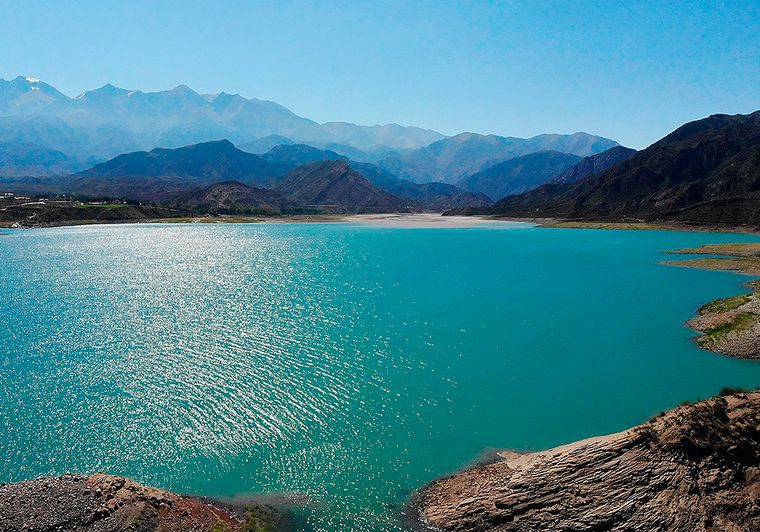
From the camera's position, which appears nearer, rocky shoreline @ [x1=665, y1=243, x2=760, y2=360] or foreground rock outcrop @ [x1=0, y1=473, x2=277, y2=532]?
foreground rock outcrop @ [x1=0, y1=473, x2=277, y2=532]

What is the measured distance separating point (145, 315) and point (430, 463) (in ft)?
153

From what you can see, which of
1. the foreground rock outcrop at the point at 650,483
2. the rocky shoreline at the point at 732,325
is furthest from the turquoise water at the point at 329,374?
the foreground rock outcrop at the point at 650,483

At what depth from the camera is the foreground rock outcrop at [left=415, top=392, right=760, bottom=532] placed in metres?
16.8

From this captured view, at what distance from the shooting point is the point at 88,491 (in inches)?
754

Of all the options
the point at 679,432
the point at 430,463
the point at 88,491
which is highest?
the point at 679,432

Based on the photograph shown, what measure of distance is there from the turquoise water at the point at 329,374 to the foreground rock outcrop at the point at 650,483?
17.9ft

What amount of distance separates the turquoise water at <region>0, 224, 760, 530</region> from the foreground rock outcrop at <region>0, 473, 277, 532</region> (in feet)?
8.61

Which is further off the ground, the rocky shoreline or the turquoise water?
the rocky shoreline

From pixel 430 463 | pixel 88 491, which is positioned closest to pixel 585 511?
pixel 430 463

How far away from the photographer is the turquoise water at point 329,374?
1003 inches

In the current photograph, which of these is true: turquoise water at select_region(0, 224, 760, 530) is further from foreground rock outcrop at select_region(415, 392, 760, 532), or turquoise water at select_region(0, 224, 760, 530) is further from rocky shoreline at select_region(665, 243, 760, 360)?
foreground rock outcrop at select_region(415, 392, 760, 532)

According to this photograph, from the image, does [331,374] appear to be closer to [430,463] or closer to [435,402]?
[435,402]

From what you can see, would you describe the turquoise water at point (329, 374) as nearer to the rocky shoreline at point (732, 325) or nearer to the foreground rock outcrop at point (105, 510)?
the rocky shoreline at point (732, 325)

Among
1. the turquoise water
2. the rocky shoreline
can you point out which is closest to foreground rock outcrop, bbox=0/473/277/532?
the turquoise water
